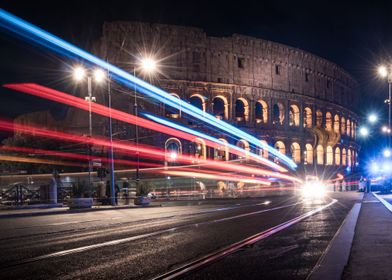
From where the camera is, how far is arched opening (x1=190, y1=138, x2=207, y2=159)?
5328cm

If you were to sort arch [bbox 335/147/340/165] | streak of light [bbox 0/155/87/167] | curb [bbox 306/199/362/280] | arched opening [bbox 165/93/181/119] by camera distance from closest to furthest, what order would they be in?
curb [bbox 306/199/362/280] → streak of light [bbox 0/155/87/167] → arched opening [bbox 165/93/181/119] → arch [bbox 335/147/340/165]

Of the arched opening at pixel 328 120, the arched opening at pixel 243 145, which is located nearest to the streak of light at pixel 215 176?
the arched opening at pixel 243 145

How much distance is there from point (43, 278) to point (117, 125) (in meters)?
46.0

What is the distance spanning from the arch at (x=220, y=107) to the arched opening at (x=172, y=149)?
7242 millimetres

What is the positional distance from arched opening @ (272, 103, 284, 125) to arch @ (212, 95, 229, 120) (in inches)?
348

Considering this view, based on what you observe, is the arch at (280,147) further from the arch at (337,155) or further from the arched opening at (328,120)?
the arch at (337,155)

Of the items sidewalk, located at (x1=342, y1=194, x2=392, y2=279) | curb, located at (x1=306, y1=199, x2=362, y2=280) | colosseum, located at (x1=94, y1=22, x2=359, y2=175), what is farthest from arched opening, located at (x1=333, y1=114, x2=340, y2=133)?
curb, located at (x1=306, y1=199, x2=362, y2=280)

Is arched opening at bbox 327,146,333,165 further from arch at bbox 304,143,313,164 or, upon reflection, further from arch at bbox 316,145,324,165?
arch at bbox 304,143,313,164

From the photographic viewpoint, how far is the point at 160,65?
53750 mm

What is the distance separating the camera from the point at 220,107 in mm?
60062

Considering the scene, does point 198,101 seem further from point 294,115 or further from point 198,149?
point 294,115

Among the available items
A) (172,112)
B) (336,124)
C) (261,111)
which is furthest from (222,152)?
(336,124)

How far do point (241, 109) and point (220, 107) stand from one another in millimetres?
3597

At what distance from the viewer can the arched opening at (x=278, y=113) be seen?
211 feet
